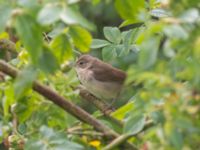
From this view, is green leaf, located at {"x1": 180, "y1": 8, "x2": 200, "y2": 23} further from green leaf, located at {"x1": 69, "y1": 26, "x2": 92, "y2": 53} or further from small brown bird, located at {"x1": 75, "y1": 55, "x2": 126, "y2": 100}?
small brown bird, located at {"x1": 75, "y1": 55, "x2": 126, "y2": 100}

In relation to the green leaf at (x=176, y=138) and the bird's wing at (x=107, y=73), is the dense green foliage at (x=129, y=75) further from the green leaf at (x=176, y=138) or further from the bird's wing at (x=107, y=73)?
the bird's wing at (x=107, y=73)

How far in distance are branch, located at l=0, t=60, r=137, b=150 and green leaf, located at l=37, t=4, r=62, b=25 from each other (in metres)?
0.39

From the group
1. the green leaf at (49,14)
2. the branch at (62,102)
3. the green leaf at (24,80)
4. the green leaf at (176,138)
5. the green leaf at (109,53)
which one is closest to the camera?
the green leaf at (176,138)

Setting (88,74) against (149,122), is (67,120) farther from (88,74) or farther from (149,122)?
(88,74)

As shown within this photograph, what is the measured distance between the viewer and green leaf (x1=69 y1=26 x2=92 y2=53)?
7.74 feet

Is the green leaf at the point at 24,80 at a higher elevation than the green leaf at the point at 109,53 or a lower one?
higher

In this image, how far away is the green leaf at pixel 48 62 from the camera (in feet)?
7.36

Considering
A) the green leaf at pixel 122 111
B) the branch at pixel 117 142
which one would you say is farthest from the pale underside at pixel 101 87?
the branch at pixel 117 142

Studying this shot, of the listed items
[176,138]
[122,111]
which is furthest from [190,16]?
[122,111]

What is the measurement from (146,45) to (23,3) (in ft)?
1.29

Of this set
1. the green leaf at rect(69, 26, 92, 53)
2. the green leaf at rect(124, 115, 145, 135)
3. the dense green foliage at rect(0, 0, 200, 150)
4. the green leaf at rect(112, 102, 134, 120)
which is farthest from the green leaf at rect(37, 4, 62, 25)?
the green leaf at rect(112, 102, 134, 120)

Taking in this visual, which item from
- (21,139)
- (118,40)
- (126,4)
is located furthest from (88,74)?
(126,4)

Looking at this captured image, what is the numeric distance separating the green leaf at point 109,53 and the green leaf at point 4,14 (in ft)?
5.65

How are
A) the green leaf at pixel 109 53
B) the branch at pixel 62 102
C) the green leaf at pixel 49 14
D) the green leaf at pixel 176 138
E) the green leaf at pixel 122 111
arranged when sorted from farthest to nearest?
the green leaf at pixel 109 53, the green leaf at pixel 122 111, the branch at pixel 62 102, the green leaf at pixel 49 14, the green leaf at pixel 176 138
